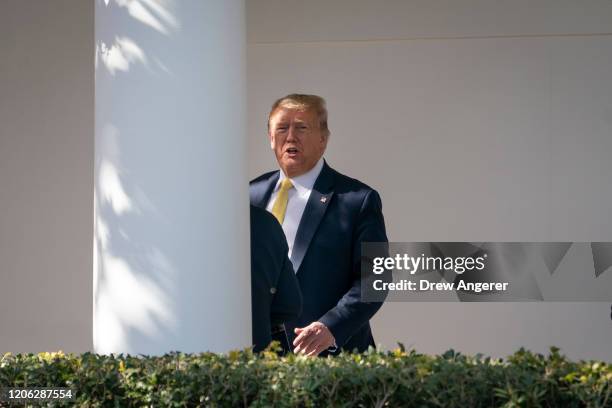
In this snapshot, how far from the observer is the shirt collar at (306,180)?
9164 mm

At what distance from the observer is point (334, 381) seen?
5.13m

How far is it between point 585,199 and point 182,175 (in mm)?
5271

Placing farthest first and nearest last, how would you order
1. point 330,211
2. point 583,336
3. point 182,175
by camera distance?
1. point 583,336
2. point 330,211
3. point 182,175

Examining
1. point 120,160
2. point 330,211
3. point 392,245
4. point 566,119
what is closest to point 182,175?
point 120,160

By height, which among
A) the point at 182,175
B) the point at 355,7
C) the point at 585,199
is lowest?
the point at 182,175

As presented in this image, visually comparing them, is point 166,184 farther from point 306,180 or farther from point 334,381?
point 306,180

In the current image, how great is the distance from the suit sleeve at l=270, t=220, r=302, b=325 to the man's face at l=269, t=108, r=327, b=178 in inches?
55.2

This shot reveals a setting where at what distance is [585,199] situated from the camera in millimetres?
10219

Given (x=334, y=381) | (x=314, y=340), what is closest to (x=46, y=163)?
(x=314, y=340)

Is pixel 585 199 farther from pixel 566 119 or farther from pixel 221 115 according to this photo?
pixel 221 115

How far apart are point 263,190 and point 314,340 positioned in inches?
57.7

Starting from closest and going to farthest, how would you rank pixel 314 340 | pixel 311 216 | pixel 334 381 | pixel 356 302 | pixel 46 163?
pixel 334 381, pixel 314 340, pixel 356 302, pixel 311 216, pixel 46 163

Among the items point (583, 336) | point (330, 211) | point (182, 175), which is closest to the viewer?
point (182, 175)

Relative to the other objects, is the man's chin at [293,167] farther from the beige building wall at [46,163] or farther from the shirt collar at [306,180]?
the beige building wall at [46,163]
